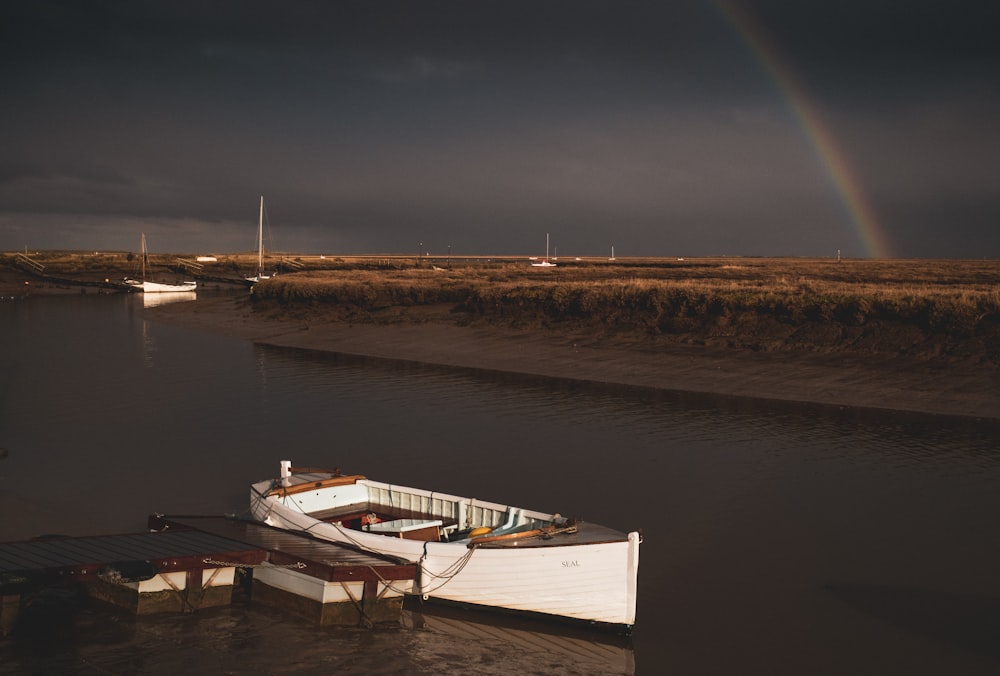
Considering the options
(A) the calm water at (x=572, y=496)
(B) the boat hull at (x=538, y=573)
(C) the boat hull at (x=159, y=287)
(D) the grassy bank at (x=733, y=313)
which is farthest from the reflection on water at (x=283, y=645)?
(C) the boat hull at (x=159, y=287)

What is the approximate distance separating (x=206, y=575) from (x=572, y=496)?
8.58 metres

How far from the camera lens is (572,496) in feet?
66.2

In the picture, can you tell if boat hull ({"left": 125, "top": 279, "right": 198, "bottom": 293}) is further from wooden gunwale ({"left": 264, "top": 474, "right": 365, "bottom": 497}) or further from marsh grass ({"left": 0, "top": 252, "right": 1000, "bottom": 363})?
wooden gunwale ({"left": 264, "top": 474, "right": 365, "bottom": 497})

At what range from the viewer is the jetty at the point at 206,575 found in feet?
43.4

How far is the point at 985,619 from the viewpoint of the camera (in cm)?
1373

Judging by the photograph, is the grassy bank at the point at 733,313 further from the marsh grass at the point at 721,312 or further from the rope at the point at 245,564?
the rope at the point at 245,564

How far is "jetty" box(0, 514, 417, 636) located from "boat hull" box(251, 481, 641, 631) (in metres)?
0.37

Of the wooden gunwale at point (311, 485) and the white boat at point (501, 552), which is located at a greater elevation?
the wooden gunwale at point (311, 485)

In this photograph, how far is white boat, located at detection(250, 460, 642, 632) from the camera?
1309 centimetres

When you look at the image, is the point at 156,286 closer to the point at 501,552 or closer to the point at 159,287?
the point at 159,287

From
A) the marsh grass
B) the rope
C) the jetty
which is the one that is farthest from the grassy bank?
the rope

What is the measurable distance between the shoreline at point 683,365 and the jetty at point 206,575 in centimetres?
2222

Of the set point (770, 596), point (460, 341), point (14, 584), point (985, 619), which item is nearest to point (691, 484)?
point (770, 596)

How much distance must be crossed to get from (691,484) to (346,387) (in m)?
18.4
